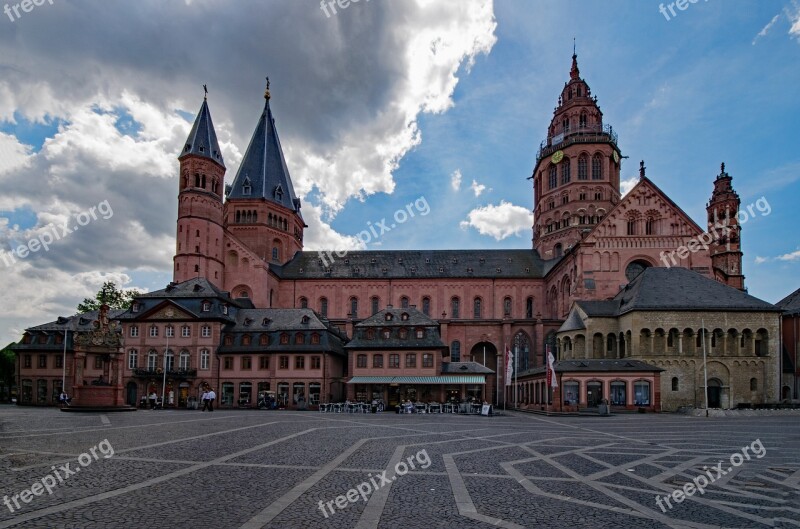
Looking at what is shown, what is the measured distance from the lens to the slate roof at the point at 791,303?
66.0 meters

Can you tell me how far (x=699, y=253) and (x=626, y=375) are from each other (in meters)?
23.4

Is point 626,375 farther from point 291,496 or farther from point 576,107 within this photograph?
point 576,107


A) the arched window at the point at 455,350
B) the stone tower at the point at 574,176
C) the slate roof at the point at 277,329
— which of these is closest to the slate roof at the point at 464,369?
the slate roof at the point at 277,329

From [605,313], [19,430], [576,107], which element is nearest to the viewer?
[19,430]

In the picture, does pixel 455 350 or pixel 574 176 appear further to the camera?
pixel 574 176

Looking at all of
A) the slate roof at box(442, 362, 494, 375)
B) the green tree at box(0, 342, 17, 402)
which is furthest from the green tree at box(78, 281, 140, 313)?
the slate roof at box(442, 362, 494, 375)

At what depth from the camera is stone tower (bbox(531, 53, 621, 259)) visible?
80.1m

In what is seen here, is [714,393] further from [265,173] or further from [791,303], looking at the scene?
[265,173]

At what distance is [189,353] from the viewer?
59562 mm

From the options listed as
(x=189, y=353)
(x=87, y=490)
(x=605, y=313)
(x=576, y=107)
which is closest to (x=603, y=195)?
(x=576, y=107)

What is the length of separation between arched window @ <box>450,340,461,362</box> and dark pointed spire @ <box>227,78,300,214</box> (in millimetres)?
30246

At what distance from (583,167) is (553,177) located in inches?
192

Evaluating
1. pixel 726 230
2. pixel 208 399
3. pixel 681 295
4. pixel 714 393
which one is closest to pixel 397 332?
pixel 208 399

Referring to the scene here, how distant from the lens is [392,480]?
14.7 metres
